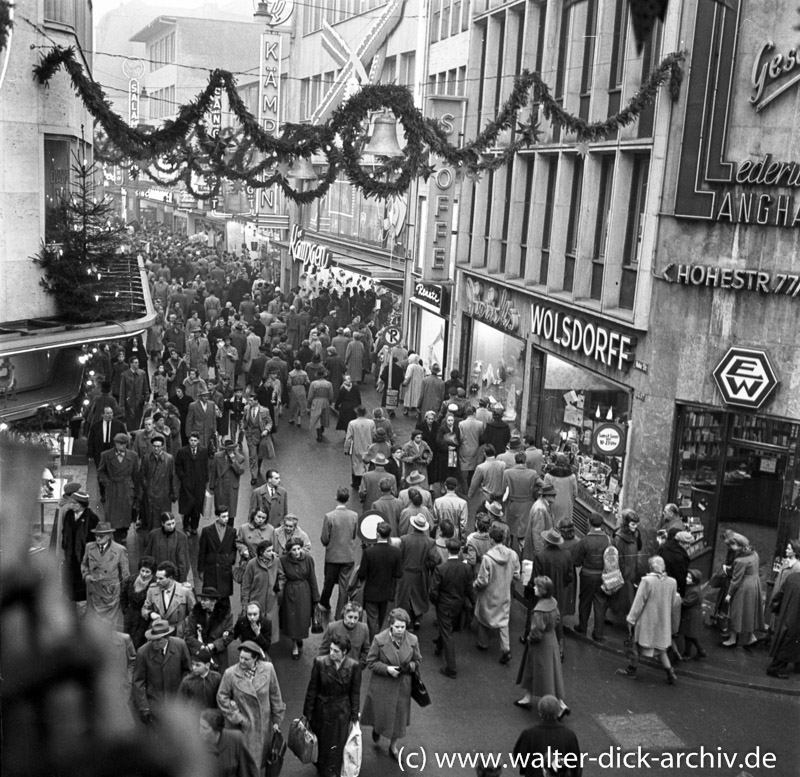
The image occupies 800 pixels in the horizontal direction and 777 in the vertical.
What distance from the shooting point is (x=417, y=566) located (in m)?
12.4

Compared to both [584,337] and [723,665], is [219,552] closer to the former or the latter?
[723,665]

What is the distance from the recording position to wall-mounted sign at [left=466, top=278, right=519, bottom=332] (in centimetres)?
2331

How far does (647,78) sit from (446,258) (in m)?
11.5

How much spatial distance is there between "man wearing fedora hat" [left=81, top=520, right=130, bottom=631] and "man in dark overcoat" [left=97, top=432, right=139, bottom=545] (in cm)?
326

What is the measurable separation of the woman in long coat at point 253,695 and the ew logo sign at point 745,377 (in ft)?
29.1

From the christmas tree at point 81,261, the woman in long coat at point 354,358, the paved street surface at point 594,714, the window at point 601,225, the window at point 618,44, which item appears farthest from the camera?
the woman in long coat at point 354,358

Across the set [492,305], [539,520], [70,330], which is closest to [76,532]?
[70,330]

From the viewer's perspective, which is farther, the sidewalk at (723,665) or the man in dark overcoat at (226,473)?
the man in dark overcoat at (226,473)

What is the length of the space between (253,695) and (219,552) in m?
4.00

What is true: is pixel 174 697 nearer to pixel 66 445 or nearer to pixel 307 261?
pixel 66 445

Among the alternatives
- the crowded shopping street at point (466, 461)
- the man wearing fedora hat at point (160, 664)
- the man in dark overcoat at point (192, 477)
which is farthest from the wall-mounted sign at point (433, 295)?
the man wearing fedora hat at point (160, 664)

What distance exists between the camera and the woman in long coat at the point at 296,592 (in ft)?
37.8

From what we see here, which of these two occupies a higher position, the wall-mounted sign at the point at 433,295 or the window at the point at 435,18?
the window at the point at 435,18

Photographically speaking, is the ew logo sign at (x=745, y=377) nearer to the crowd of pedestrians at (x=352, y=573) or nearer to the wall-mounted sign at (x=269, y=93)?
the crowd of pedestrians at (x=352, y=573)
